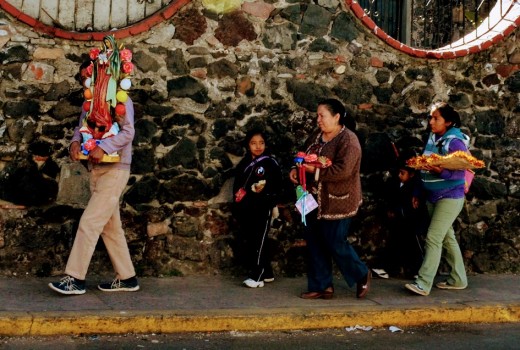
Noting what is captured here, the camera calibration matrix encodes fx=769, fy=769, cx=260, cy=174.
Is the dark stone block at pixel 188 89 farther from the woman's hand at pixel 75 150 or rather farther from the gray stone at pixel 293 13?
the woman's hand at pixel 75 150

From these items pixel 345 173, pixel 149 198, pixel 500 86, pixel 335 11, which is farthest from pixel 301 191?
pixel 500 86

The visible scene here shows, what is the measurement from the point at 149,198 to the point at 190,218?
447 mm

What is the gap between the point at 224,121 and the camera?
760 centimetres

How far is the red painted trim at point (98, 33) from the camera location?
7097mm

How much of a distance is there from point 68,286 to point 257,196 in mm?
1904

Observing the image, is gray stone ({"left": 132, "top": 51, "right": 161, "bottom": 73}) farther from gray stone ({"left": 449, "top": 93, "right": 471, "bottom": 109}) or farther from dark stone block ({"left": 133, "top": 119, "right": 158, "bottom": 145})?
gray stone ({"left": 449, "top": 93, "right": 471, "bottom": 109})

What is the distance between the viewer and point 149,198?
742cm

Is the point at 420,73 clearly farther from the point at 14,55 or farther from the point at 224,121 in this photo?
the point at 14,55

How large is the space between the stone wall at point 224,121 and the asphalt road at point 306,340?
5.64ft

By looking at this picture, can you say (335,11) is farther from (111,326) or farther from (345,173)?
(111,326)

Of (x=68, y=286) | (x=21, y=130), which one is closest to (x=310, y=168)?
(x=68, y=286)

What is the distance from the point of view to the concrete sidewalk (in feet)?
18.7

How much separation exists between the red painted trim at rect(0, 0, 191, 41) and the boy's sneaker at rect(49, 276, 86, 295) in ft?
7.63

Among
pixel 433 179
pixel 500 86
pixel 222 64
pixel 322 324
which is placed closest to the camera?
pixel 322 324
